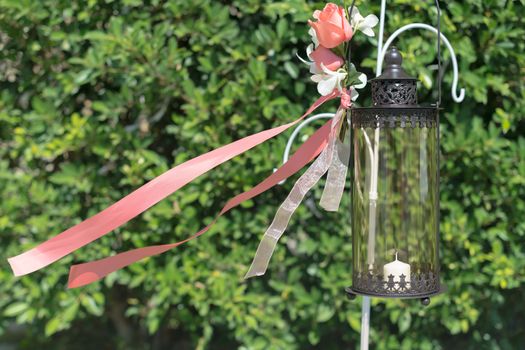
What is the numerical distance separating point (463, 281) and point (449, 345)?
1.57ft

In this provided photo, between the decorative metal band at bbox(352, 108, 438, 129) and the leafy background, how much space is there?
0.92 m

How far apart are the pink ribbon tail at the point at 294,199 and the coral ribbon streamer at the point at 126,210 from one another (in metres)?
0.13

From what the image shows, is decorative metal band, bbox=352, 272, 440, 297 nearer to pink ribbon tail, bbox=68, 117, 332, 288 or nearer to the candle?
the candle

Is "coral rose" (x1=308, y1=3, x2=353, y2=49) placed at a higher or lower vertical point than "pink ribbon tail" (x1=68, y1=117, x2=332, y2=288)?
higher

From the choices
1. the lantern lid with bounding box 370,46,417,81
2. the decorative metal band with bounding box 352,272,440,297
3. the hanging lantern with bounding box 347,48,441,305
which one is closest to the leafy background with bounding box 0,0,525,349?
the hanging lantern with bounding box 347,48,441,305

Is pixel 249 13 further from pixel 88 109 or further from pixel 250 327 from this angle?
pixel 250 327

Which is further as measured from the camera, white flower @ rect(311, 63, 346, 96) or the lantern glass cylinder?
the lantern glass cylinder

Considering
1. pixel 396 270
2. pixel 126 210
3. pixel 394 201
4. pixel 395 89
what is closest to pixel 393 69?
pixel 395 89

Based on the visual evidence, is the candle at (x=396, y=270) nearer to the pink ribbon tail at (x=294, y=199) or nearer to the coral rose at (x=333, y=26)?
the pink ribbon tail at (x=294, y=199)

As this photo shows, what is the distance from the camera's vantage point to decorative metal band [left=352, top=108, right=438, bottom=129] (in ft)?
6.21

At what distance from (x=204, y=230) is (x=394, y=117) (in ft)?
2.17

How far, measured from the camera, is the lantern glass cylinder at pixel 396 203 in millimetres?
2066

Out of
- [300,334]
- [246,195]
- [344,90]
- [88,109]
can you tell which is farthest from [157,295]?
[344,90]

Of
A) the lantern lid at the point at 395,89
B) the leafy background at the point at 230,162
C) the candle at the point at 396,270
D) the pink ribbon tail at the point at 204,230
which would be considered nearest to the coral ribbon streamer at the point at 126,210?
the pink ribbon tail at the point at 204,230
